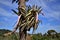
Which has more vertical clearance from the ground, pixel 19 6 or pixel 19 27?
pixel 19 6

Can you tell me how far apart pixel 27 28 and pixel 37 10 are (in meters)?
1.11

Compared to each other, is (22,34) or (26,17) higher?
(26,17)

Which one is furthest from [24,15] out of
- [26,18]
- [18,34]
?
[18,34]

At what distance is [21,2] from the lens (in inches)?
516

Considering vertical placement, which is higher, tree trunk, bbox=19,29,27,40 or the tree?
the tree

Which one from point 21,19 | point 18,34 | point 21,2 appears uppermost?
point 21,2

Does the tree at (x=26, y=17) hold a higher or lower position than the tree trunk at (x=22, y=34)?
higher

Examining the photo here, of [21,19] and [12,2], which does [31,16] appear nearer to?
[21,19]

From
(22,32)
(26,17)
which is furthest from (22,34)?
(26,17)

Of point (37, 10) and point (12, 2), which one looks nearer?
point (37, 10)

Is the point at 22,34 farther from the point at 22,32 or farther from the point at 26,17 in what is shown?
the point at 26,17

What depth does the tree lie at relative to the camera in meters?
12.9

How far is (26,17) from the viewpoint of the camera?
13.1 metres

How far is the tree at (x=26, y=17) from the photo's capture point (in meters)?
12.9
